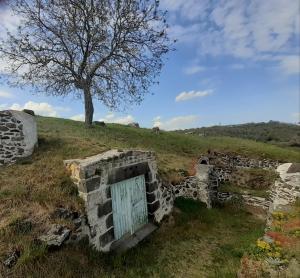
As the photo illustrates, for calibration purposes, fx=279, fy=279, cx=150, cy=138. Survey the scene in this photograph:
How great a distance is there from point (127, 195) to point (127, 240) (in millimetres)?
1391

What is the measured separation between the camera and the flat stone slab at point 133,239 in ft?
26.8

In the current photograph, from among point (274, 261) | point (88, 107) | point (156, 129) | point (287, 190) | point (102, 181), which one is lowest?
point (274, 261)

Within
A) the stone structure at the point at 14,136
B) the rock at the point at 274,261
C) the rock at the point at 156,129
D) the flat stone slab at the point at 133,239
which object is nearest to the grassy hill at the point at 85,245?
the flat stone slab at the point at 133,239

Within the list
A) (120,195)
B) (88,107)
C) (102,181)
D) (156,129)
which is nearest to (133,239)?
(120,195)

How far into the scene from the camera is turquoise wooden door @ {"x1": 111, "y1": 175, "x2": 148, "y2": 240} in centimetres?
867

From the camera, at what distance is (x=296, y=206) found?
26.7 ft

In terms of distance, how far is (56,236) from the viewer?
252 inches

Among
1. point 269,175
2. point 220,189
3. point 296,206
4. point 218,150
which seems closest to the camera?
point 296,206

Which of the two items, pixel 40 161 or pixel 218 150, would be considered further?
pixel 218 150

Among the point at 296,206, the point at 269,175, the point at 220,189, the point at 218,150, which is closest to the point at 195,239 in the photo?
the point at 296,206

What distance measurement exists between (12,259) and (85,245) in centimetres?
194

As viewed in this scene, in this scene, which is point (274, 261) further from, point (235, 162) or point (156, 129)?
point (156, 129)

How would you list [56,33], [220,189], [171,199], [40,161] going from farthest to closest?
[56,33] → [220,189] → [171,199] → [40,161]

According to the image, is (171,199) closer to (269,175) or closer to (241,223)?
(241,223)
